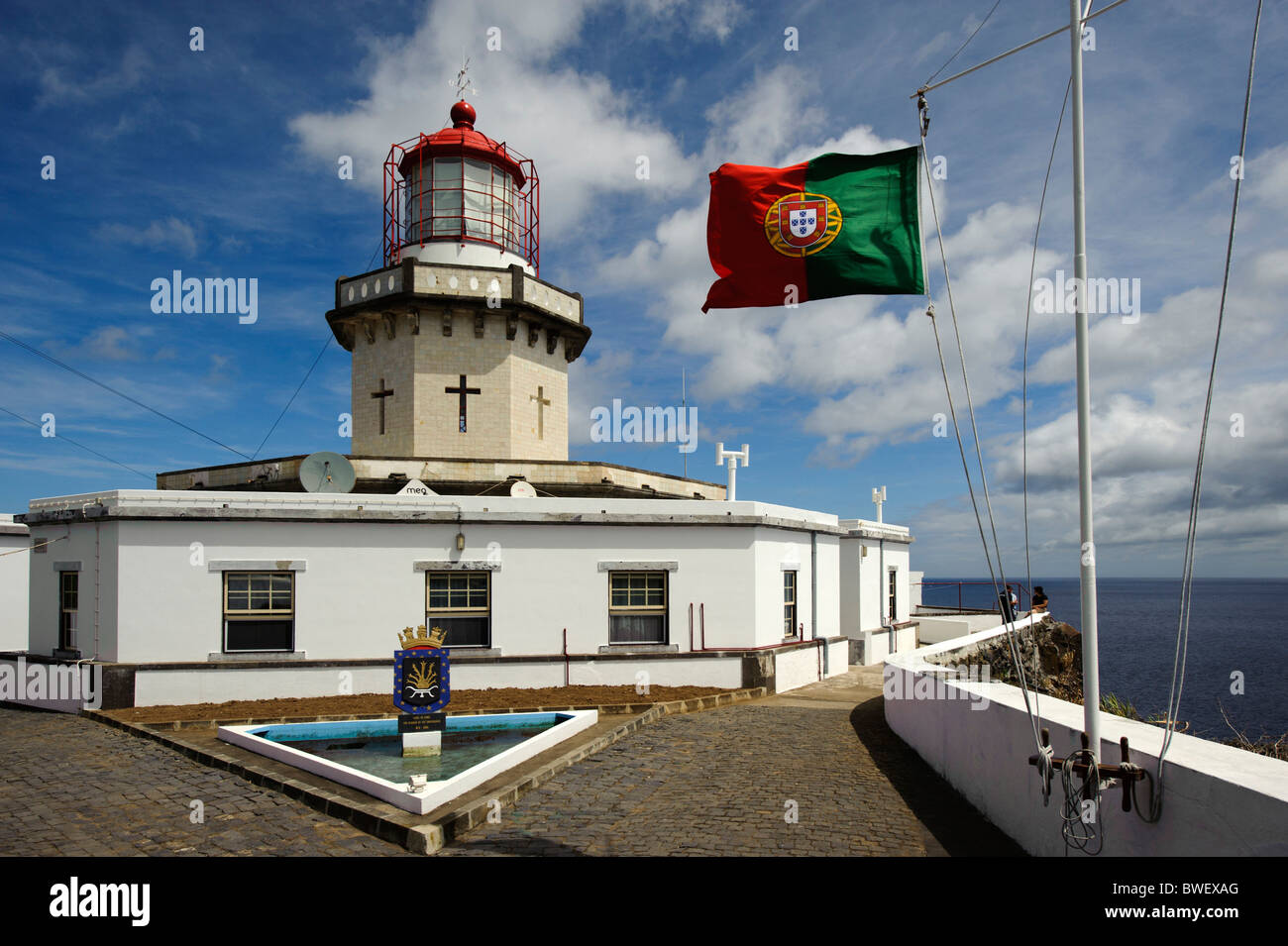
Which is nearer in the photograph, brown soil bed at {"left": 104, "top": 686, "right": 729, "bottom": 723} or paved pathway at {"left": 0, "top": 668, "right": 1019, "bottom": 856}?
paved pathway at {"left": 0, "top": 668, "right": 1019, "bottom": 856}

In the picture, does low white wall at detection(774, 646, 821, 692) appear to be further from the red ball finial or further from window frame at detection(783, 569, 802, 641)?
the red ball finial

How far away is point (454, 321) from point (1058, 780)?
16.6 meters

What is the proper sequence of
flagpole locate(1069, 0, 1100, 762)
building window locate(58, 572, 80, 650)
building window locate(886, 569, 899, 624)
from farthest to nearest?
building window locate(886, 569, 899, 624), building window locate(58, 572, 80, 650), flagpole locate(1069, 0, 1100, 762)

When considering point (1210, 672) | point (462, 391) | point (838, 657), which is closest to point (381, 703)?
point (462, 391)

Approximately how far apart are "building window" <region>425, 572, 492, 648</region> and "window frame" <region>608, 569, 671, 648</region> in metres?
2.35

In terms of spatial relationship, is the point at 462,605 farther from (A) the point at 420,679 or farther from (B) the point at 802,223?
(B) the point at 802,223

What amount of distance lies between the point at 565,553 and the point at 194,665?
6.83m

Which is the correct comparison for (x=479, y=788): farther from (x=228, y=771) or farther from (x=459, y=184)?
(x=459, y=184)

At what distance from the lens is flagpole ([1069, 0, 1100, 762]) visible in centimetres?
554

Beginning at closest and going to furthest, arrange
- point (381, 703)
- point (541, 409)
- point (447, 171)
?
point (381, 703) → point (447, 171) → point (541, 409)

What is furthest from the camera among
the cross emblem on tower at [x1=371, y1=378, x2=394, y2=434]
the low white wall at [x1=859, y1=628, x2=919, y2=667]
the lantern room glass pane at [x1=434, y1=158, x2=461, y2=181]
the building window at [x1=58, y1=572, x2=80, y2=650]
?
the low white wall at [x1=859, y1=628, x2=919, y2=667]

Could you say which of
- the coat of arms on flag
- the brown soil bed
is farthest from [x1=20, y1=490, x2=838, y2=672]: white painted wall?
the coat of arms on flag

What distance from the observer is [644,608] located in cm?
1577
